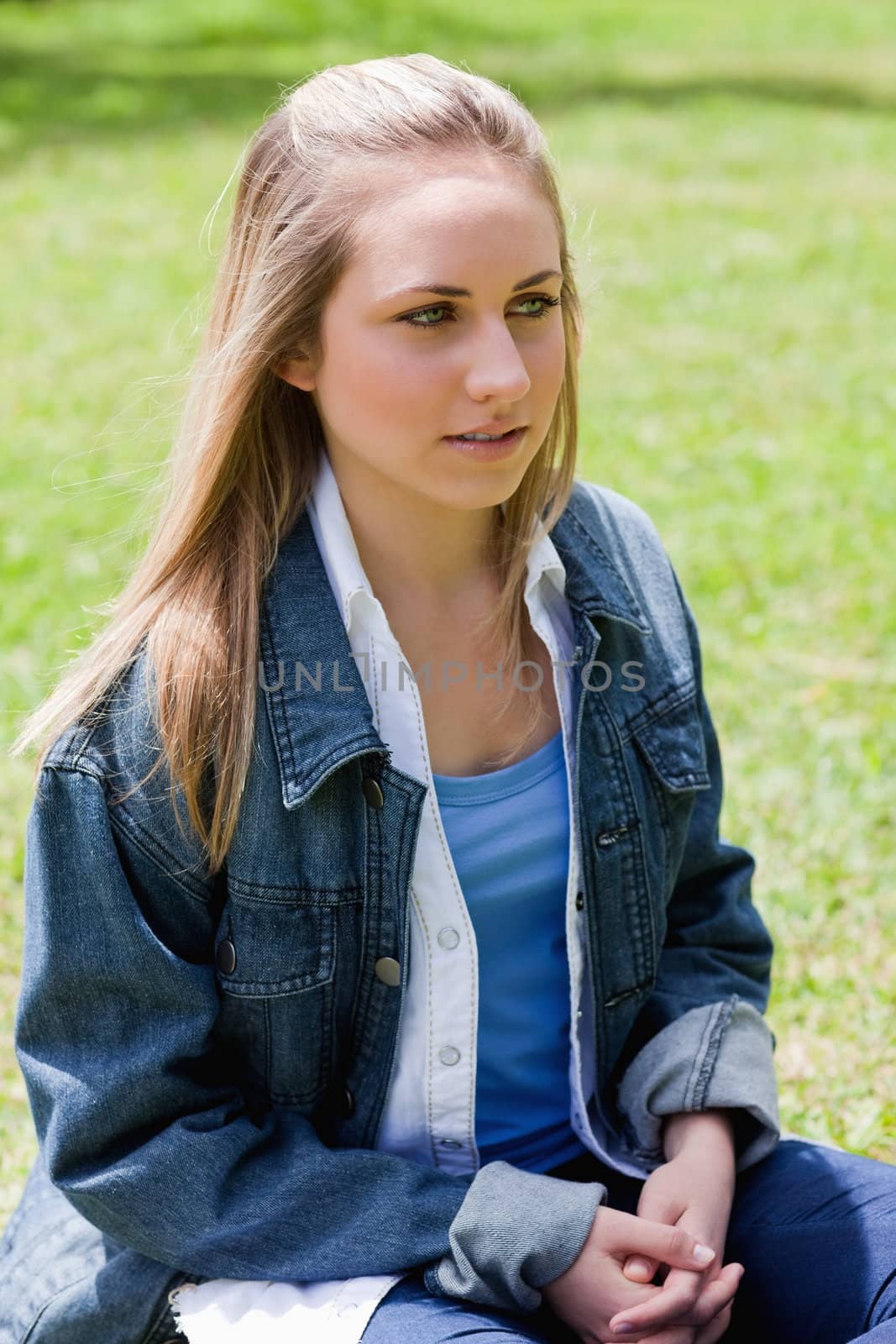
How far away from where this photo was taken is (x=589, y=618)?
7.47ft

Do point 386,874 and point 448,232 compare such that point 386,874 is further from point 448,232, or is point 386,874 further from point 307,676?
point 448,232

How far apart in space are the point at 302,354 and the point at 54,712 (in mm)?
580

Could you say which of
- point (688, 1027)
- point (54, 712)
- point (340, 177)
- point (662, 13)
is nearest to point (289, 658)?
point (54, 712)

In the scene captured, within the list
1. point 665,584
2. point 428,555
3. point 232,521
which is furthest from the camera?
point 665,584

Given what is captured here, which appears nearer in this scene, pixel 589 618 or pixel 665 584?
pixel 589 618

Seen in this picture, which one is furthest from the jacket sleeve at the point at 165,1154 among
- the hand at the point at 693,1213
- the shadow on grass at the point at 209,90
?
the shadow on grass at the point at 209,90

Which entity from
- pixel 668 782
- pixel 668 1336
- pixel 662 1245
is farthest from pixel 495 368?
pixel 668 1336

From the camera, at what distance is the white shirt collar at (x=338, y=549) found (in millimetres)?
2121

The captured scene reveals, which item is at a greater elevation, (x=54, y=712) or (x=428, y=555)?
(x=428, y=555)

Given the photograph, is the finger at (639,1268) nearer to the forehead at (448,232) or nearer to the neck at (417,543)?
the neck at (417,543)

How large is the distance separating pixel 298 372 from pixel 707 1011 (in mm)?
A: 1092

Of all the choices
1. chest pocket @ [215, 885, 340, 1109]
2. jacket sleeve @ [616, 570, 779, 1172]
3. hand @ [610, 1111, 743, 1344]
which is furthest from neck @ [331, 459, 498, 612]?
hand @ [610, 1111, 743, 1344]

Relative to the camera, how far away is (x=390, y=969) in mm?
2090

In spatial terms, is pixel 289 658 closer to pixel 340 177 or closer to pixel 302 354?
pixel 302 354
